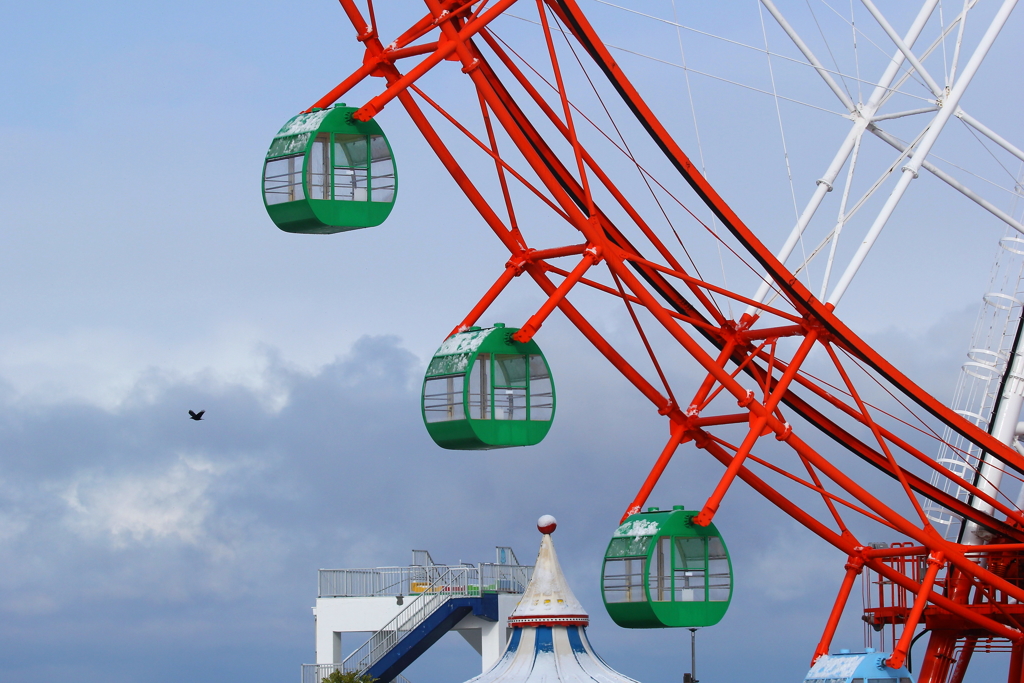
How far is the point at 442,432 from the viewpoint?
2467 centimetres

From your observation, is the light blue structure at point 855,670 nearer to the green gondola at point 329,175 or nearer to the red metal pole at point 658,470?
the red metal pole at point 658,470

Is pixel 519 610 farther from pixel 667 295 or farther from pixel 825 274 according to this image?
pixel 825 274

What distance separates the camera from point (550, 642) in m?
28.4

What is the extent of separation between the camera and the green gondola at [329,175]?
957 inches

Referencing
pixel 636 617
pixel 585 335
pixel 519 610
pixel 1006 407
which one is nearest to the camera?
pixel 636 617

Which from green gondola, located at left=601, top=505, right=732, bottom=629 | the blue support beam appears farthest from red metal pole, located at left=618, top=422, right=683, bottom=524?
the blue support beam

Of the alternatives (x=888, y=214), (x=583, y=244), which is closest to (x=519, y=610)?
(x=583, y=244)

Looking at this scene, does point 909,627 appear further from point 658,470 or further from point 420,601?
point 420,601

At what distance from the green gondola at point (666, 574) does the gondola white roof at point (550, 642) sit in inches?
145

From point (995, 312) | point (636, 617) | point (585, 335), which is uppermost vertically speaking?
point (995, 312)

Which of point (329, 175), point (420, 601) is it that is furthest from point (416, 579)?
→ point (329, 175)

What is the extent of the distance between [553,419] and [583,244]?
2.87m

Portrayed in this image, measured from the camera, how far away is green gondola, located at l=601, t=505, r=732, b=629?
24.3 meters

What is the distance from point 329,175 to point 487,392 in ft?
12.9
